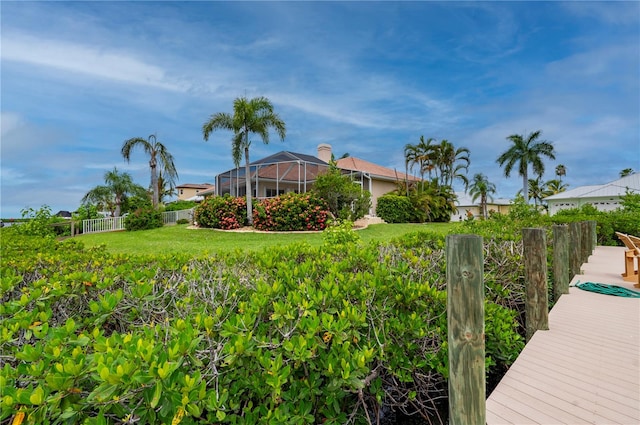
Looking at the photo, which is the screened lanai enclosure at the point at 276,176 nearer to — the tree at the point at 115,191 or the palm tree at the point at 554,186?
the tree at the point at 115,191

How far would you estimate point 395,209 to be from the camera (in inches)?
1000

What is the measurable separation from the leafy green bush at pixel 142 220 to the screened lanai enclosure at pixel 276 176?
Answer: 233 inches

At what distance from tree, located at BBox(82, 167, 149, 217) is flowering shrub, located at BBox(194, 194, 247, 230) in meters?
13.5

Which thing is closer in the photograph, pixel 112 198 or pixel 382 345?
pixel 382 345

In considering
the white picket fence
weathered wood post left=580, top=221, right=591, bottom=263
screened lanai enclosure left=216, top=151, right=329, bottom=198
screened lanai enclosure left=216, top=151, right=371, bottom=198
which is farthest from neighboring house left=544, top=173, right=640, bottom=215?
the white picket fence

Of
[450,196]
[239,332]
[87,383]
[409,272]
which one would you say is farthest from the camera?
[450,196]

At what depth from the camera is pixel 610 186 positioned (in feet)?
108

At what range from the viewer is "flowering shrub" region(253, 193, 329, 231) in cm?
1908

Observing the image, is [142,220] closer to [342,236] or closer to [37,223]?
[37,223]

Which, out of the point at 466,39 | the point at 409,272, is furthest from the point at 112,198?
the point at 409,272

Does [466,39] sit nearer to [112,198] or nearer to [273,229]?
[273,229]

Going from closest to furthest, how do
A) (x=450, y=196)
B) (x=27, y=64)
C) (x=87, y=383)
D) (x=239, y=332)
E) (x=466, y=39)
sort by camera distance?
(x=87, y=383), (x=239, y=332), (x=27, y=64), (x=466, y=39), (x=450, y=196)

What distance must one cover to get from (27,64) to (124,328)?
491 centimetres

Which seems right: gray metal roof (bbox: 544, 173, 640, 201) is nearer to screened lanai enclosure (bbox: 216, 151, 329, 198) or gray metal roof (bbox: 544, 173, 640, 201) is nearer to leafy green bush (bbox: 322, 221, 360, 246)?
screened lanai enclosure (bbox: 216, 151, 329, 198)
